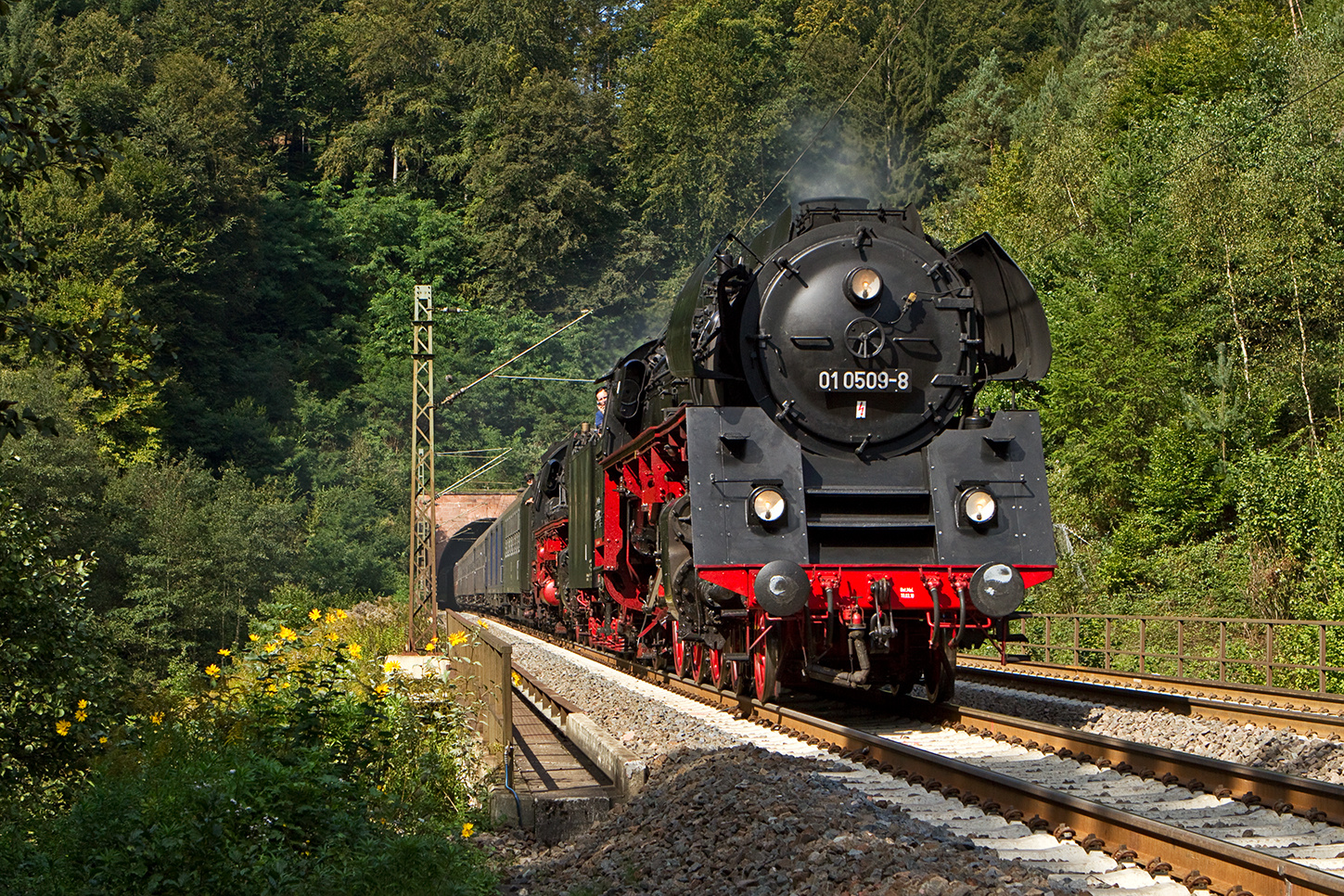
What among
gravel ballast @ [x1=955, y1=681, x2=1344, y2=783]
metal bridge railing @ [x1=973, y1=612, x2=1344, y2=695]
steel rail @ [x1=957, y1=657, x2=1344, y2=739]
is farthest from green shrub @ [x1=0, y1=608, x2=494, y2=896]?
metal bridge railing @ [x1=973, y1=612, x2=1344, y2=695]

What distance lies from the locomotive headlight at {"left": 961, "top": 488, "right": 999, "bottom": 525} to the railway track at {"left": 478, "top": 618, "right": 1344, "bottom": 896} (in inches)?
57.8

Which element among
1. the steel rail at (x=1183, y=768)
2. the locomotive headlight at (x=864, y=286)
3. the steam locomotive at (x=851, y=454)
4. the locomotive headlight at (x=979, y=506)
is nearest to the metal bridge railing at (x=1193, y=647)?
the steam locomotive at (x=851, y=454)

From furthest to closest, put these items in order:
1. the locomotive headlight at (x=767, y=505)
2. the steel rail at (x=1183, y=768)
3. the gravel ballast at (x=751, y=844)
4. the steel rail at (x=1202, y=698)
A: the steel rail at (x=1202, y=698)
the locomotive headlight at (x=767, y=505)
the steel rail at (x=1183, y=768)
the gravel ballast at (x=751, y=844)

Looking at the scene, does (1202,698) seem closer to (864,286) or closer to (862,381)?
(862,381)

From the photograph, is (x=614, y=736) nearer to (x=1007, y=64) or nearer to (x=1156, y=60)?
(x=1156, y=60)

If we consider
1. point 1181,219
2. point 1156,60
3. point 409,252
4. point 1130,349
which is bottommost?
point 1130,349

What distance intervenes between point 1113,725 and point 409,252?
62372mm

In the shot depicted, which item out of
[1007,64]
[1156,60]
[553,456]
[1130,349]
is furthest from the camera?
[1007,64]

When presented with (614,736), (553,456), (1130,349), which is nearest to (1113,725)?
(614,736)

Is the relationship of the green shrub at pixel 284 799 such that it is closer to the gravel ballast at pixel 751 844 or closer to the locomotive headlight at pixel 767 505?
the gravel ballast at pixel 751 844

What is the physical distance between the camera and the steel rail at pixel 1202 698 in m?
9.16

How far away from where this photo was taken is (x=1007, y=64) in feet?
176

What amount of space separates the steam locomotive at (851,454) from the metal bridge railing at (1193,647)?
490 cm

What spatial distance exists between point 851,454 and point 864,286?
135 cm
